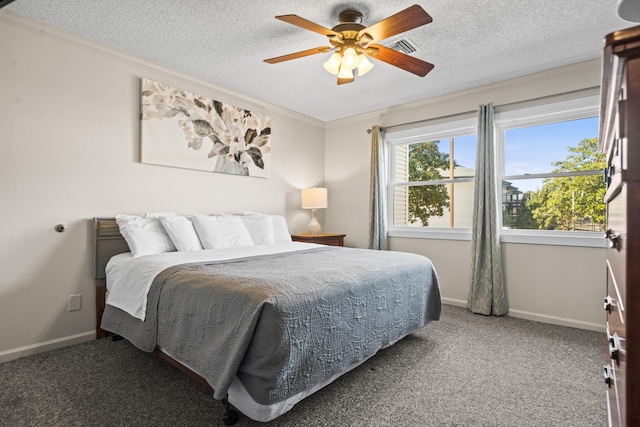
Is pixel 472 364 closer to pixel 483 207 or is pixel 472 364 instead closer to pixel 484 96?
pixel 483 207

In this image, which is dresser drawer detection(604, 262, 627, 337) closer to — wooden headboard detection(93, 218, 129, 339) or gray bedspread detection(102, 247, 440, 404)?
gray bedspread detection(102, 247, 440, 404)

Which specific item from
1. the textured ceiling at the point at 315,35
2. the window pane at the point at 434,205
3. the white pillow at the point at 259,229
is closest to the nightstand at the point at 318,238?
the white pillow at the point at 259,229

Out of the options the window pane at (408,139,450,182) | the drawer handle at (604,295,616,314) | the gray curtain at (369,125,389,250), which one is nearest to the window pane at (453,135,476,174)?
the window pane at (408,139,450,182)

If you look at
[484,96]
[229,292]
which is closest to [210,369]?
[229,292]

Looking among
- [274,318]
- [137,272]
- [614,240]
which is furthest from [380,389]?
[137,272]

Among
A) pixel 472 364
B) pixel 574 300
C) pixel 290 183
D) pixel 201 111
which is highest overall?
pixel 201 111

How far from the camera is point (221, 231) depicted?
10.5 ft

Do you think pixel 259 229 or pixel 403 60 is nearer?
pixel 403 60

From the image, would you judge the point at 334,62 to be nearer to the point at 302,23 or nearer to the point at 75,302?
the point at 302,23

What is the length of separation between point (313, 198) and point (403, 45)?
7.22ft

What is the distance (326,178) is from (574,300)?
3269mm

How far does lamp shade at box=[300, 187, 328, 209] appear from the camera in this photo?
443 centimetres

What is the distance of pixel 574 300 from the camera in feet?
10.2

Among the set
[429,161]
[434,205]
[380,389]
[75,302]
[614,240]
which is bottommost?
[380,389]
